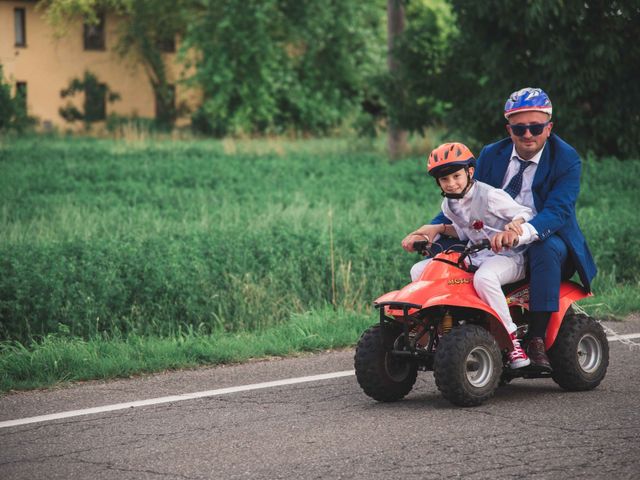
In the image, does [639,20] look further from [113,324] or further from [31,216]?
[113,324]

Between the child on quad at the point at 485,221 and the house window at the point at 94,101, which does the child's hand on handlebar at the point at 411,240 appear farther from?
the house window at the point at 94,101

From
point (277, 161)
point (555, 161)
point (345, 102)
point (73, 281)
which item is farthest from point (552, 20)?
point (345, 102)

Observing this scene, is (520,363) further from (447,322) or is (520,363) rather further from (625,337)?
(625,337)

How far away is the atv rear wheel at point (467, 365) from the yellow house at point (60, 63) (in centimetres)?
4685

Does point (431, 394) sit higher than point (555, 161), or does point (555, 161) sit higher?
point (555, 161)

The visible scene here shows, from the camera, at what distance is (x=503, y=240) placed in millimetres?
6398

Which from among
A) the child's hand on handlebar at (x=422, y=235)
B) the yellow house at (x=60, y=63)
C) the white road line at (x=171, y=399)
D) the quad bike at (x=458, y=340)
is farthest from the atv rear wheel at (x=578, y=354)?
the yellow house at (x=60, y=63)

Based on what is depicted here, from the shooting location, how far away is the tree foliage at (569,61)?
20.6 metres

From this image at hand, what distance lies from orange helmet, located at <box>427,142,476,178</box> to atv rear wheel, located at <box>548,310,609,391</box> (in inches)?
48.9

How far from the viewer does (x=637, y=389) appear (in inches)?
280

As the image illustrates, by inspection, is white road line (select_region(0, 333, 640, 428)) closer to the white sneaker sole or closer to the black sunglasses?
the white sneaker sole

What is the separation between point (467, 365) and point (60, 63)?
51479 mm

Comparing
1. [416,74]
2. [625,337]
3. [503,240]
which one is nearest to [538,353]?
[503,240]

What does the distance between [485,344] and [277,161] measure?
20.3 metres
